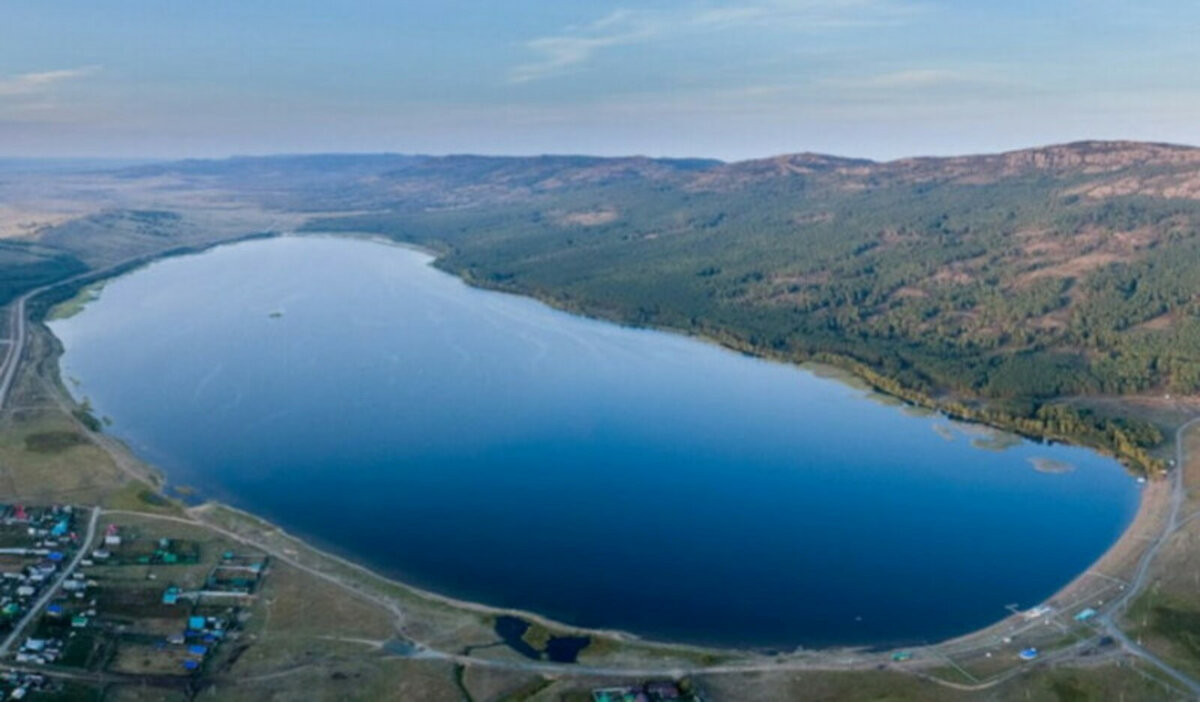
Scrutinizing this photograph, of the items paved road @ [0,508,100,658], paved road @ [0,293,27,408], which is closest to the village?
paved road @ [0,508,100,658]

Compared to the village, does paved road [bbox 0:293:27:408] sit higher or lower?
higher

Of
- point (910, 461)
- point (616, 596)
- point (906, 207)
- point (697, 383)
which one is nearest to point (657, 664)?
point (616, 596)

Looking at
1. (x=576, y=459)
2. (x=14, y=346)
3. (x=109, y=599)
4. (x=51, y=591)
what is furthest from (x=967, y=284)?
(x=14, y=346)

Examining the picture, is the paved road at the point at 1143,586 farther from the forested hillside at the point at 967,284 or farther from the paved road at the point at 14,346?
the paved road at the point at 14,346

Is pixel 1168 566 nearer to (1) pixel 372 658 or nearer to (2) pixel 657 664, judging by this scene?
(2) pixel 657 664

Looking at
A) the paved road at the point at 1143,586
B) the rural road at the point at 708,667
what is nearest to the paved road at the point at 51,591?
the rural road at the point at 708,667

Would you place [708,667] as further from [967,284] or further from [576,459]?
[967,284]

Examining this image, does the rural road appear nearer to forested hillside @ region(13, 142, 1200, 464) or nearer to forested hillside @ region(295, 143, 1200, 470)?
forested hillside @ region(13, 142, 1200, 464)
